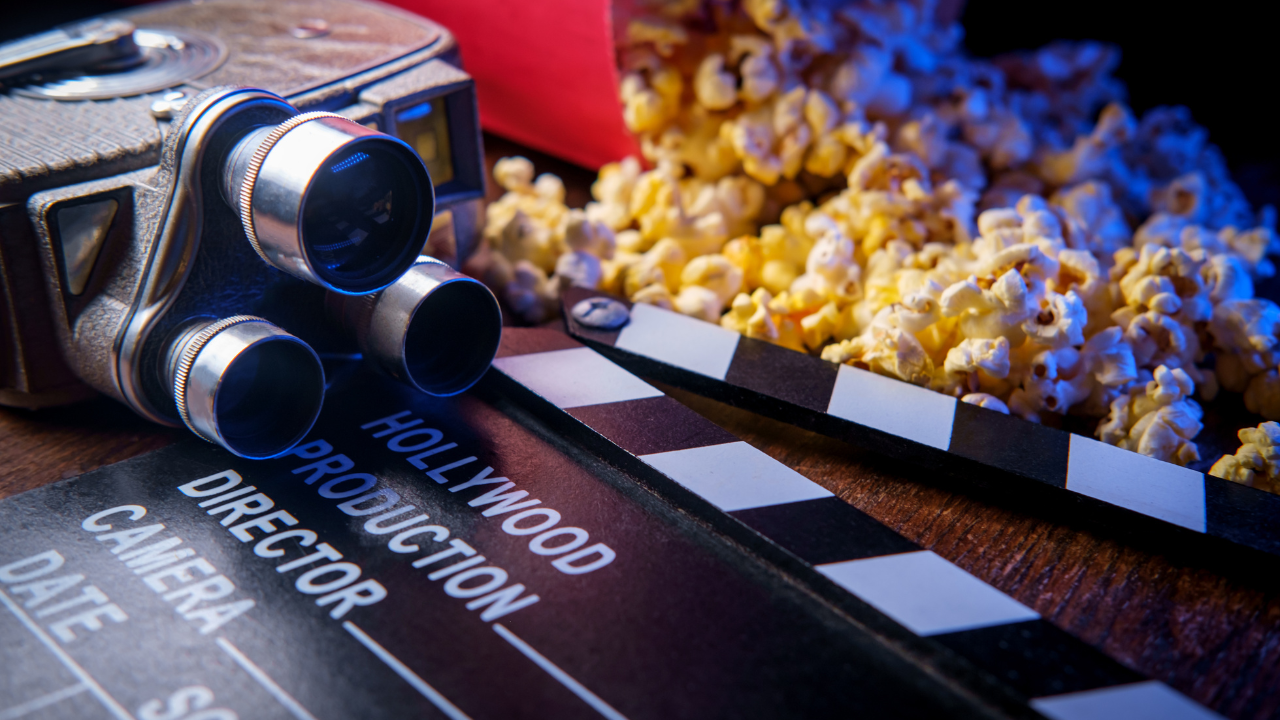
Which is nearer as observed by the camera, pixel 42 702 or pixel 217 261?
pixel 42 702

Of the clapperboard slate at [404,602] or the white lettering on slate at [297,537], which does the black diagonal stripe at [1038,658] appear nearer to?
the clapperboard slate at [404,602]

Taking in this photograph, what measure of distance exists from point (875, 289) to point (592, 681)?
518mm

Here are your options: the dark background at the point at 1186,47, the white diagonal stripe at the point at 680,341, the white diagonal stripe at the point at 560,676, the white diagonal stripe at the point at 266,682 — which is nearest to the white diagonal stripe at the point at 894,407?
the white diagonal stripe at the point at 680,341

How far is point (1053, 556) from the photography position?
0.65 meters

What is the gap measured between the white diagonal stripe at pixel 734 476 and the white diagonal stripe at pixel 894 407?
3.4 inches

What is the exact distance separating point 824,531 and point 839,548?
0.02 meters

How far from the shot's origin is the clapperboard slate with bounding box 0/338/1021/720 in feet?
1.72

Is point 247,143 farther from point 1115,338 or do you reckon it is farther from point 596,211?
point 1115,338

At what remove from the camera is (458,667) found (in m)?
0.54

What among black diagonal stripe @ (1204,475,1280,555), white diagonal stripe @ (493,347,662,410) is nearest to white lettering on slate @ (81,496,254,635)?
white diagonal stripe @ (493,347,662,410)

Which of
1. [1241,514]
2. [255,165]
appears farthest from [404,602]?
[1241,514]

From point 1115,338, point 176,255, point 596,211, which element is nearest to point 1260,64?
point 1115,338

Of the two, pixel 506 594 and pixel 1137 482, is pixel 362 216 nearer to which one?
pixel 506 594

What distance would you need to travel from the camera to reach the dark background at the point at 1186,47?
1.36 m
